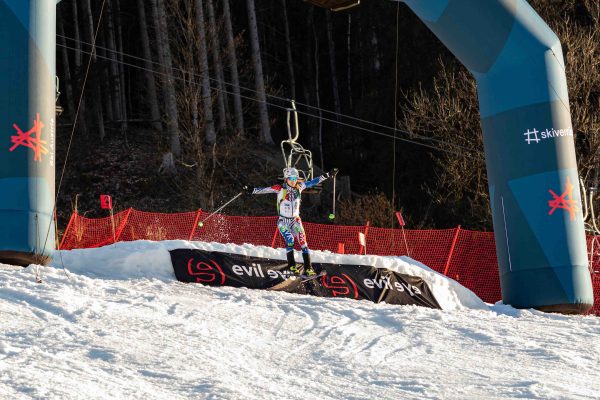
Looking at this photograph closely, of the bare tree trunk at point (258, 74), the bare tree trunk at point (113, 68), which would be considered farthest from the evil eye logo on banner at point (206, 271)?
the bare tree trunk at point (113, 68)

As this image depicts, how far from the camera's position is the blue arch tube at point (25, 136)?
39.8 feet

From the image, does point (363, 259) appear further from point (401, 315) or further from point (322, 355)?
point (322, 355)

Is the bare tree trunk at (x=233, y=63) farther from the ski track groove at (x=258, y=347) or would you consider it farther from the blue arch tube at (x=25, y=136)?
the ski track groove at (x=258, y=347)

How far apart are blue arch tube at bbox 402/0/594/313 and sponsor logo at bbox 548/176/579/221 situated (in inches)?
0.6

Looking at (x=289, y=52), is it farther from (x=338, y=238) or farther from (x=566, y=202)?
(x=566, y=202)

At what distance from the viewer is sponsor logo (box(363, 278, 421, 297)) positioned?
44.7 feet

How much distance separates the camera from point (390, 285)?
13.8m

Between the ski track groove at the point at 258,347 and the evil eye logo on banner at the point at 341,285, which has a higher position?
the evil eye logo on banner at the point at 341,285

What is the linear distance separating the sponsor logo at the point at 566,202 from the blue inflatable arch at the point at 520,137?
15 mm

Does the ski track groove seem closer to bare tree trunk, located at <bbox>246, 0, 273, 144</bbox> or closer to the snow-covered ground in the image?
the snow-covered ground

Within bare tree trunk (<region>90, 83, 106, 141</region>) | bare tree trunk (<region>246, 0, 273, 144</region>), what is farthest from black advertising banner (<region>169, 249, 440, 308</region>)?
bare tree trunk (<region>90, 83, 106, 141</region>)

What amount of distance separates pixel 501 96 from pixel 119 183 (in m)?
16.8

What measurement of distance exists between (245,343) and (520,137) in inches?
249

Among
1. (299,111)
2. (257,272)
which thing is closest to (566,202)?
(257,272)
